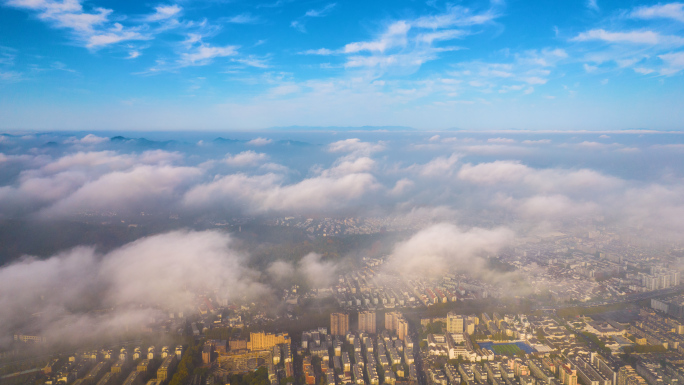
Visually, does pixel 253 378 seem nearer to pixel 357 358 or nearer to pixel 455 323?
pixel 357 358

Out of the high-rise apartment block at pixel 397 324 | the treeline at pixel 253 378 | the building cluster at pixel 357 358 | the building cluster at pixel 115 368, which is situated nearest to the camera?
the building cluster at pixel 115 368

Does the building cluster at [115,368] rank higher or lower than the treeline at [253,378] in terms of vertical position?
higher

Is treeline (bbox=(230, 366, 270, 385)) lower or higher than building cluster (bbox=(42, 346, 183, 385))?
lower

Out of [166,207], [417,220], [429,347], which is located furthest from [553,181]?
[166,207]

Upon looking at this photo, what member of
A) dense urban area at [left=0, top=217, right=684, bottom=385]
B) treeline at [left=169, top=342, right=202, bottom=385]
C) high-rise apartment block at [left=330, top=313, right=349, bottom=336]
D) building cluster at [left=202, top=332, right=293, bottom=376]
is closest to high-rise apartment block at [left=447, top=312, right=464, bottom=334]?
dense urban area at [left=0, top=217, right=684, bottom=385]

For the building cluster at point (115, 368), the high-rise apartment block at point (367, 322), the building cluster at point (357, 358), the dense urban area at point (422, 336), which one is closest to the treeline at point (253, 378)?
the dense urban area at point (422, 336)

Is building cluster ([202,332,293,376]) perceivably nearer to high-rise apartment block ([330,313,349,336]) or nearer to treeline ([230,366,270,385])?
treeline ([230,366,270,385])

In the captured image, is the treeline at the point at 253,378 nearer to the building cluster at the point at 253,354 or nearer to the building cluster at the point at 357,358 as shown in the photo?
the building cluster at the point at 253,354

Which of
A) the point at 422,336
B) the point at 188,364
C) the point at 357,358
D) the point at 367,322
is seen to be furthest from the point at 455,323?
the point at 188,364
